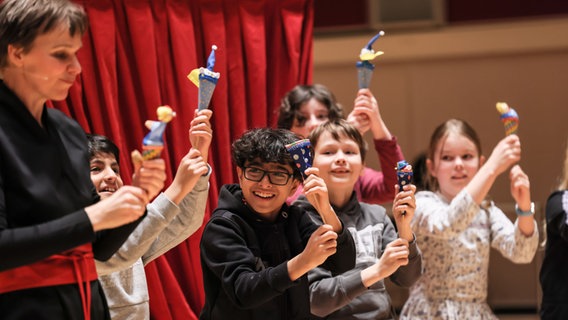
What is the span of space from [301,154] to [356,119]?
97cm

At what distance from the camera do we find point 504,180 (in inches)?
214

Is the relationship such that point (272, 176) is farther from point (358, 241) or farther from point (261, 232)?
point (358, 241)

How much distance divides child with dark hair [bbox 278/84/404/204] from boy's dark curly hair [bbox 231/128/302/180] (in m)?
0.67

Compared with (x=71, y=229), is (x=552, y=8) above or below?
above

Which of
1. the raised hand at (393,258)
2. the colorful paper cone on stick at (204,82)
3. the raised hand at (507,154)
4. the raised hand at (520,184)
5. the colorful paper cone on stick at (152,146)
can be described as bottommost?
the raised hand at (393,258)

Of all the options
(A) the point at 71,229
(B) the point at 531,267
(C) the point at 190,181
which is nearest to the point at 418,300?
(C) the point at 190,181

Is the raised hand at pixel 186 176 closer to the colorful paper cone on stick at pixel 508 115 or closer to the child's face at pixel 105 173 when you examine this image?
the child's face at pixel 105 173

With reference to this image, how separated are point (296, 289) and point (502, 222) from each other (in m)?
1.26

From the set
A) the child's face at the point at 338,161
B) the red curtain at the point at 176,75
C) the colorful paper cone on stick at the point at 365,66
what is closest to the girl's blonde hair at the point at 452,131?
the colorful paper cone on stick at the point at 365,66

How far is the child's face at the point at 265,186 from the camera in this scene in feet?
7.27

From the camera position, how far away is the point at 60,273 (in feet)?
5.27

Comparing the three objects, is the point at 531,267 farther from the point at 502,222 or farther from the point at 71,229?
the point at 71,229

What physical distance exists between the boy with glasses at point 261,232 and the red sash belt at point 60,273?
489 mm

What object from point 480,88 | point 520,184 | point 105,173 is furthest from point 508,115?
point 480,88
